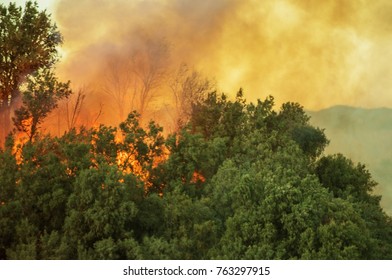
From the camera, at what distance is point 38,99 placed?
78.3ft

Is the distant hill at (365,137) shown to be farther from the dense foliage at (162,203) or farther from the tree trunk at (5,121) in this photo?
the tree trunk at (5,121)

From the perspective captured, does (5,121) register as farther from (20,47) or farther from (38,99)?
(20,47)

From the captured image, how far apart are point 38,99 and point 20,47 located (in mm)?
2079

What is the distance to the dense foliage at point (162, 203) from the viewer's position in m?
18.3

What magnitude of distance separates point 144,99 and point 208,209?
7.86 metres

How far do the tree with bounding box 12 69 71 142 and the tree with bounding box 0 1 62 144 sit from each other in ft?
1.24

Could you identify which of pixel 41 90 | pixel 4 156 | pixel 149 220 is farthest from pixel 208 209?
pixel 41 90

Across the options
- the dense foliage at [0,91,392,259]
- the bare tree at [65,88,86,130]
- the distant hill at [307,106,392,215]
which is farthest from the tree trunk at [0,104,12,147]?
the distant hill at [307,106,392,215]

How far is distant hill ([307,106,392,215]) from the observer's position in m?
27.9

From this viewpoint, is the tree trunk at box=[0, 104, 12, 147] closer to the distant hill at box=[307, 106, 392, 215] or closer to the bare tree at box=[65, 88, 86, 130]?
the bare tree at box=[65, 88, 86, 130]

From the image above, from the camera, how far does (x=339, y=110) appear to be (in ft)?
91.2

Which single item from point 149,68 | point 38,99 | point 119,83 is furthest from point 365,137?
point 38,99

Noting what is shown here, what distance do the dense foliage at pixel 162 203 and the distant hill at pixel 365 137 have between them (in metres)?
4.58

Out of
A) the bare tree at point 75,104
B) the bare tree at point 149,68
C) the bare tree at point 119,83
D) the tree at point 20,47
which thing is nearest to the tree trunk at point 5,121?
the tree at point 20,47
